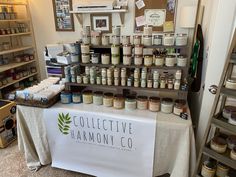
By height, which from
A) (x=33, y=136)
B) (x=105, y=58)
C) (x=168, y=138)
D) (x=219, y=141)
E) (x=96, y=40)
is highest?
(x=96, y=40)

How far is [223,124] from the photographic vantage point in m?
1.11

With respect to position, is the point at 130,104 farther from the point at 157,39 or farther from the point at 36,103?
the point at 36,103

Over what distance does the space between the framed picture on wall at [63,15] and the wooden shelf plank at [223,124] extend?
264cm

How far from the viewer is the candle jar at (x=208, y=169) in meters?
1.29

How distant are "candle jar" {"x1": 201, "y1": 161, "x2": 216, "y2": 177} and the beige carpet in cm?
112

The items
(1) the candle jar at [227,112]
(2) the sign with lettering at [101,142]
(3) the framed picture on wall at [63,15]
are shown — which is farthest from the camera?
(3) the framed picture on wall at [63,15]

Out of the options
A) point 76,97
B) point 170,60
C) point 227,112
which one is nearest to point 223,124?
point 227,112

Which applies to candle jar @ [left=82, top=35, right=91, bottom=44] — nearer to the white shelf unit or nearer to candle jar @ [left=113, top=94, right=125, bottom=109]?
candle jar @ [left=113, top=94, right=125, bottom=109]

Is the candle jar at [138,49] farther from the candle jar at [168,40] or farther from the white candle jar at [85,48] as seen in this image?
the white candle jar at [85,48]

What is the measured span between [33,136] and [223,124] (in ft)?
5.31

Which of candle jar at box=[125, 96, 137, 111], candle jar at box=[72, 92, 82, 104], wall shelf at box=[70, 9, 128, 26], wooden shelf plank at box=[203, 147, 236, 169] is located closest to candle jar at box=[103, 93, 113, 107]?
candle jar at box=[125, 96, 137, 111]

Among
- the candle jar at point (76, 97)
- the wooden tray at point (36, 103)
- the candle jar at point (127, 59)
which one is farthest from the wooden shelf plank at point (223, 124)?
the wooden tray at point (36, 103)

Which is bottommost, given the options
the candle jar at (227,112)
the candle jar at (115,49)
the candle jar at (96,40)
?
the candle jar at (227,112)

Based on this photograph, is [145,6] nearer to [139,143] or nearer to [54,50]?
[54,50]
